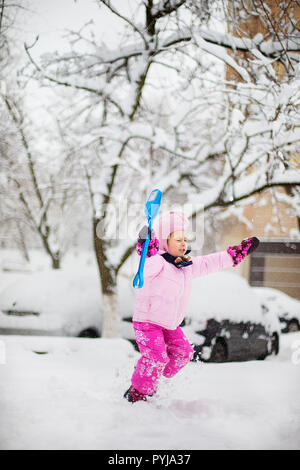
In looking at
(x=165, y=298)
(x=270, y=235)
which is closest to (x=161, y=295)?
(x=165, y=298)

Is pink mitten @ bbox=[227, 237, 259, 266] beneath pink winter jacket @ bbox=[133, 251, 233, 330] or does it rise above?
above

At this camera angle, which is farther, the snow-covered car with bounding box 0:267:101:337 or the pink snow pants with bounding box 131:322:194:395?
the snow-covered car with bounding box 0:267:101:337

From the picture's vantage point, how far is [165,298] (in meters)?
2.59

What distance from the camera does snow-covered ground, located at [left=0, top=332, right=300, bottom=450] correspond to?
2.03 m

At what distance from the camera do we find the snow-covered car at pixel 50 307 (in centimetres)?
593

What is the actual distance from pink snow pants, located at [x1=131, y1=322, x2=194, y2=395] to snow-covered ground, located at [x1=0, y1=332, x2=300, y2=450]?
0.16m

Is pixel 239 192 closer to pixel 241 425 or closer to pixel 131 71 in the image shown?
pixel 131 71

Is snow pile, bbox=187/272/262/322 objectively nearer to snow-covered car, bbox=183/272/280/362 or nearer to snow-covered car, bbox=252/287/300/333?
snow-covered car, bbox=183/272/280/362

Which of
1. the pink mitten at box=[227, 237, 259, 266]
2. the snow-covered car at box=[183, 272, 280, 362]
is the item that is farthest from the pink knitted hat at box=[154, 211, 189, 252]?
the snow-covered car at box=[183, 272, 280, 362]

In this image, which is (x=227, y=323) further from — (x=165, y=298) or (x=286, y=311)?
(x=286, y=311)

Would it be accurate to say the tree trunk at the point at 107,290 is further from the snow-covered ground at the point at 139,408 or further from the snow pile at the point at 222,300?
the snow-covered ground at the point at 139,408

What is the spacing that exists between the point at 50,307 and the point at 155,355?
3918mm

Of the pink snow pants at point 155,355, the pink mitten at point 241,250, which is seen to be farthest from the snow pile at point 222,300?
the pink mitten at point 241,250
